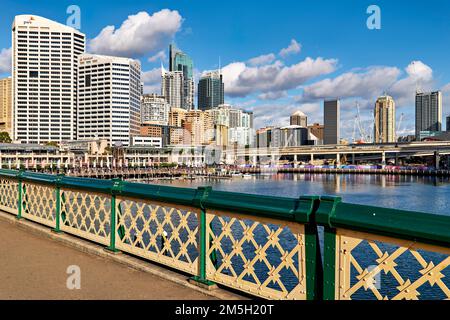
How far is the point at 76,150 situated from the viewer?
622 feet

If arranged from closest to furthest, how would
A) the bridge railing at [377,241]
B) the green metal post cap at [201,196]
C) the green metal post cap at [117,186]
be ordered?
the bridge railing at [377,241] < the green metal post cap at [201,196] < the green metal post cap at [117,186]

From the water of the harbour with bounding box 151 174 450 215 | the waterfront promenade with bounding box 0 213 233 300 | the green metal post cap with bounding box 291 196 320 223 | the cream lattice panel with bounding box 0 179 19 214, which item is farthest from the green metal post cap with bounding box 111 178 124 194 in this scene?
the water of the harbour with bounding box 151 174 450 215

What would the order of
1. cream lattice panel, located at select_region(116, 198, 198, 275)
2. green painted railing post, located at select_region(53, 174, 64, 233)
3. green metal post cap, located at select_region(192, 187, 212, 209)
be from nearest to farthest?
green metal post cap, located at select_region(192, 187, 212, 209), cream lattice panel, located at select_region(116, 198, 198, 275), green painted railing post, located at select_region(53, 174, 64, 233)

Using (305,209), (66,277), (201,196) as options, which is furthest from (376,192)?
(305,209)

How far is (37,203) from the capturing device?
13391 millimetres

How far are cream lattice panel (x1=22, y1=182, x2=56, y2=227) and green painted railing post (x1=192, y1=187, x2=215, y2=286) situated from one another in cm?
674

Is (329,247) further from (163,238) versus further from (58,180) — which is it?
(58,180)

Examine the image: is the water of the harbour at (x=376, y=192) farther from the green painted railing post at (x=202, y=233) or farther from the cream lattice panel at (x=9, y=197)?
the green painted railing post at (x=202, y=233)

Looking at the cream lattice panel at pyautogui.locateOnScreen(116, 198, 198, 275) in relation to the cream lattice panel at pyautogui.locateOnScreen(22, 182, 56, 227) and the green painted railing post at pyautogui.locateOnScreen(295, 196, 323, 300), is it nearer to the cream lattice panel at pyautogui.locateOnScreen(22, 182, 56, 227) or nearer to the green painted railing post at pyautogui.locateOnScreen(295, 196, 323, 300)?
the green painted railing post at pyautogui.locateOnScreen(295, 196, 323, 300)

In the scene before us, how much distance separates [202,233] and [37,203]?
8515 mm

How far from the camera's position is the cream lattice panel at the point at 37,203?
12492 millimetres

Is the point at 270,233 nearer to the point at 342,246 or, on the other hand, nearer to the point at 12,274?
the point at 342,246

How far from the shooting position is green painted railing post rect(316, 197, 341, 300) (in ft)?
16.9

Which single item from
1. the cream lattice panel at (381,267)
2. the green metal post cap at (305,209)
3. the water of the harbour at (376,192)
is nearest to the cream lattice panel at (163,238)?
the green metal post cap at (305,209)
